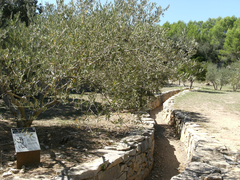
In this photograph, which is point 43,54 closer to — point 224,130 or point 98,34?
point 98,34

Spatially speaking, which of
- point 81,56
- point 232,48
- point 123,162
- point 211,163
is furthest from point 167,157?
point 232,48

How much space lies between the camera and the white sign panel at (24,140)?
12.3 ft

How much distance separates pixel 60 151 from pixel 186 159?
14.4 ft

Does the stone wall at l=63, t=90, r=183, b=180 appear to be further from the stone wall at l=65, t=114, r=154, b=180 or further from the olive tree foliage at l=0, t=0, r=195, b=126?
the olive tree foliage at l=0, t=0, r=195, b=126

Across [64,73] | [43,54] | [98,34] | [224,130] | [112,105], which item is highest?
[98,34]

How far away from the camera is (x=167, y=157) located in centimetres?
747

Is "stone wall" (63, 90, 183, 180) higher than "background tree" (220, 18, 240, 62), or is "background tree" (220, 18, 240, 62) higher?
"background tree" (220, 18, 240, 62)

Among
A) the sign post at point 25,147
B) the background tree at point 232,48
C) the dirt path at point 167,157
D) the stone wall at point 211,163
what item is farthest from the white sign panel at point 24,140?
the background tree at point 232,48

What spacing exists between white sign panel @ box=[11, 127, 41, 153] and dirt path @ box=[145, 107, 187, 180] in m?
3.60

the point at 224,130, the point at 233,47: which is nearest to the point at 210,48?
the point at 233,47

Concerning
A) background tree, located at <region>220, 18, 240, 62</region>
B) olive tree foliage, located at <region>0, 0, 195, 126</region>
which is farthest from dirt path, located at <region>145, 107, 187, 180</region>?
background tree, located at <region>220, 18, 240, 62</region>

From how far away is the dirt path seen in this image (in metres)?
6.39

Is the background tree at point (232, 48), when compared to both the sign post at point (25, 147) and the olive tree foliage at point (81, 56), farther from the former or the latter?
the sign post at point (25, 147)

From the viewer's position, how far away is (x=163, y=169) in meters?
6.70
